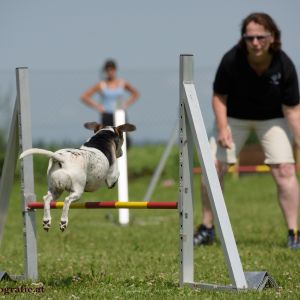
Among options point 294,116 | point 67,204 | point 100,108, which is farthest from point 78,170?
point 100,108

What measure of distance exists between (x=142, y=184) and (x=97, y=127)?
44.6 ft

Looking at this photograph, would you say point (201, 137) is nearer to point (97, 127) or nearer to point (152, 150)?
point (97, 127)

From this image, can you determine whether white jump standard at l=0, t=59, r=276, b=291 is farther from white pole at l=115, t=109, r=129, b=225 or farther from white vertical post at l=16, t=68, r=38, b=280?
white pole at l=115, t=109, r=129, b=225

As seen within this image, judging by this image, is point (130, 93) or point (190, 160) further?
point (130, 93)

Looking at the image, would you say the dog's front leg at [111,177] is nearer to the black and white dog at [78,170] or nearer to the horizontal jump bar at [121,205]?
the black and white dog at [78,170]

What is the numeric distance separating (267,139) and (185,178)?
2.53 metres

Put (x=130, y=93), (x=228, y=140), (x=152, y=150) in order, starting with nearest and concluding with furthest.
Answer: (x=228, y=140) < (x=130, y=93) < (x=152, y=150)

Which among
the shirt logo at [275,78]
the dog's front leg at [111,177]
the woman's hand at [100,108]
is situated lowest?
the woman's hand at [100,108]

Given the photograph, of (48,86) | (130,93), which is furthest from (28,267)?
(48,86)

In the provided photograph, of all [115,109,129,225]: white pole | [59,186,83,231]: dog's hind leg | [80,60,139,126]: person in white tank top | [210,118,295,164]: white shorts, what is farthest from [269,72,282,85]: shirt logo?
[80,60,139,126]: person in white tank top

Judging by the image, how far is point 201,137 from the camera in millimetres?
5035

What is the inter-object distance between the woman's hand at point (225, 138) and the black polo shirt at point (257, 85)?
359 millimetres

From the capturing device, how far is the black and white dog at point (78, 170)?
4766 millimetres

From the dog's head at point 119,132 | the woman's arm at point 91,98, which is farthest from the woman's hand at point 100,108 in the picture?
the dog's head at point 119,132
